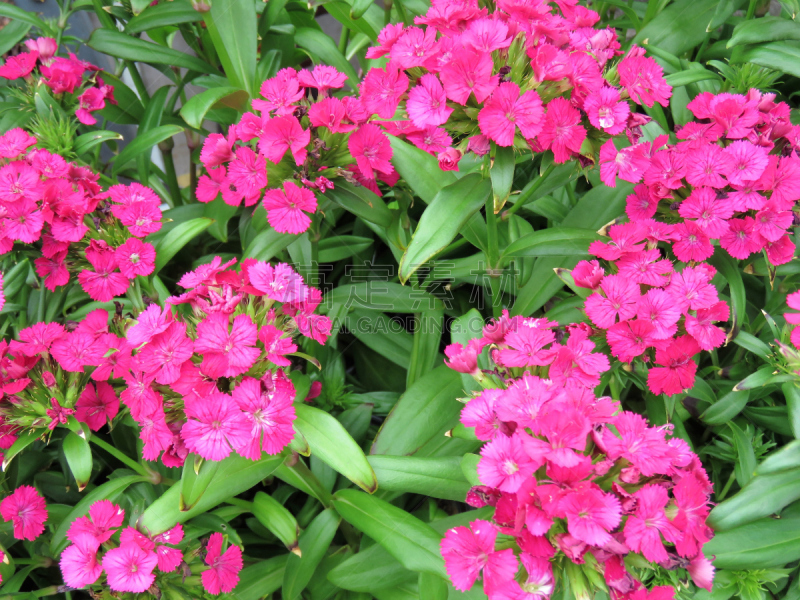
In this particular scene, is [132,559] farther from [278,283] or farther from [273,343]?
[278,283]

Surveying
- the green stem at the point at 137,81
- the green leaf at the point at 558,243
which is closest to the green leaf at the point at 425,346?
the green leaf at the point at 558,243

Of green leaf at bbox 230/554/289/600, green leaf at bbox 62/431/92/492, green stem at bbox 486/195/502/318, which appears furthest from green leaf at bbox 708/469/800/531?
green leaf at bbox 62/431/92/492

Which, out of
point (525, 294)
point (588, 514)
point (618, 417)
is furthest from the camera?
point (525, 294)

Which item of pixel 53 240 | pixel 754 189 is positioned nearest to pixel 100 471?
pixel 53 240

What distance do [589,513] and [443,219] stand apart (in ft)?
2.33

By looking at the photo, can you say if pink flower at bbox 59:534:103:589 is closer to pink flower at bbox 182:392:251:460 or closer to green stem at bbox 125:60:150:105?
pink flower at bbox 182:392:251:460

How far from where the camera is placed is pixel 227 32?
177 cm

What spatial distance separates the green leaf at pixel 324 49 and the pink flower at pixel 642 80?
95cm

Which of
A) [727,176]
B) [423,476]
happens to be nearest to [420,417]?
[423,476]

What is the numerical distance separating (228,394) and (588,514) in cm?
69

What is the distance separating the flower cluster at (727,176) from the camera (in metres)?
1.29

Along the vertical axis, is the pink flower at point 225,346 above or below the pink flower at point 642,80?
below

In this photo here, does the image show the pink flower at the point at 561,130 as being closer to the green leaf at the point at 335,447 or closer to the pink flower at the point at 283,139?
the pink flower at the point at 283,139

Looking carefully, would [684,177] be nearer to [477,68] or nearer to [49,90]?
[477,68]
